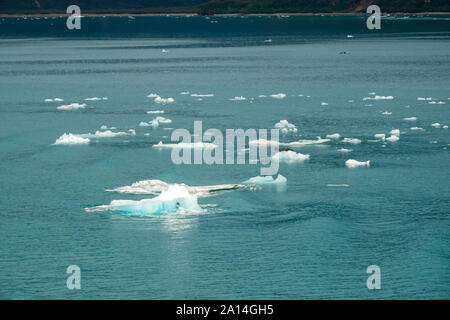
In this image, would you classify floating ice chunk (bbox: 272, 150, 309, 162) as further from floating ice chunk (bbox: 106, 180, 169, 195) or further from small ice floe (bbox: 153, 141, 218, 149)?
floating ice chunk (bbox: 106, 180, 169, 195)

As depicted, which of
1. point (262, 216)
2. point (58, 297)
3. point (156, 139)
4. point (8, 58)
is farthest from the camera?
point (8, 58)

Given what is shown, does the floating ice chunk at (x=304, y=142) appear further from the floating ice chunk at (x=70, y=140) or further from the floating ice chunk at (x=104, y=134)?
the floating ice chunk at (x=70, y=140)

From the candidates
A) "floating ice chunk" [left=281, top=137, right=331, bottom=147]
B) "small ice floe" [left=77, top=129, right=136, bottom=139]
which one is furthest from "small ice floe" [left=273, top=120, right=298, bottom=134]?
"small ice floe" [left=77, top=129, right=136, bottom=139]

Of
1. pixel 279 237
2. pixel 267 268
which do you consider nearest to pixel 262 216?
pixel 279 237

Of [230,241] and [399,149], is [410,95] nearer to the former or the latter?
[399,149]

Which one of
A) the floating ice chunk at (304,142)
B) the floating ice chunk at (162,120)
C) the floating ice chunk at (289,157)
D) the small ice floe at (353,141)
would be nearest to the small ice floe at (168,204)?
the floating ice chunk at (289,157)

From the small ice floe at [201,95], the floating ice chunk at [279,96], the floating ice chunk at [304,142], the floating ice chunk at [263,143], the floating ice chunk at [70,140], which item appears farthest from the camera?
the small ice floe at [201,95]

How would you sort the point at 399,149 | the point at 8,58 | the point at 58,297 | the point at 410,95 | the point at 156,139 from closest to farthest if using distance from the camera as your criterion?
1. the point at 58,297
2. the point at 399,149
3. the point at 156,139
4. the point at 410,95
5. the point at 8,58

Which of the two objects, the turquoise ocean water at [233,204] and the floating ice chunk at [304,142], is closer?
the turquoise ocean water at [233,204]
